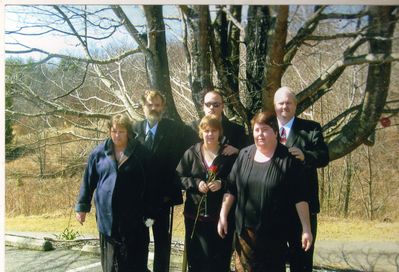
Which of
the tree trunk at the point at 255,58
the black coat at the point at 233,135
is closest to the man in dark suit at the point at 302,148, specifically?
the black coat at the point at 233,135

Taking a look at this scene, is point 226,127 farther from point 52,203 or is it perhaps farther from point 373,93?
point 52,203

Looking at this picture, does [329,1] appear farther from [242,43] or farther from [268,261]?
[268,261]

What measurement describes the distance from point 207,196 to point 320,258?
39.0 inches

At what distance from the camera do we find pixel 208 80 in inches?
139

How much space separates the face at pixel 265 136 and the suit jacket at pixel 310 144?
0.61 feet

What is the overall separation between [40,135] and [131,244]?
1.12 metres

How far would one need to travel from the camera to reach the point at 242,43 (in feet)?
11.5

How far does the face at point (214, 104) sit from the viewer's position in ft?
10.4

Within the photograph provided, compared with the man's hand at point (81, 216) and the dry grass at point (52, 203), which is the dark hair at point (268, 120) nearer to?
the dry grass at point (52, 203)

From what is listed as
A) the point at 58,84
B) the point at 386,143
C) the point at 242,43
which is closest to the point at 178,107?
the point at 242,43

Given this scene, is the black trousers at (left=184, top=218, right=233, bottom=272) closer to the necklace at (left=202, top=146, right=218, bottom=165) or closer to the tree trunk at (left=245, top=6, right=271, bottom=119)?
the necklace at (left=202, top=146, right=218, bottom=165)

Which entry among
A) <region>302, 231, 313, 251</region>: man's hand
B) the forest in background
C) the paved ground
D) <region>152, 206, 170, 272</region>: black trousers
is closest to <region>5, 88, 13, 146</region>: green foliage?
the forest in background

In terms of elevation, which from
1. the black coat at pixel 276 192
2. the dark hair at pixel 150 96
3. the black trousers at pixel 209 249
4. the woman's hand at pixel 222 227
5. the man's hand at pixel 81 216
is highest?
the dark hair at pixel 150 96

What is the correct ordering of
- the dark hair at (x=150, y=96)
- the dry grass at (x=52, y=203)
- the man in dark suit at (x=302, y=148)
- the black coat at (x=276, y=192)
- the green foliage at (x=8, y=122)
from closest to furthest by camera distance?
1. the black coat at (x=276, y=192)
2. the man in dark suit at (x=302, y=148)
3. the dark hair at (x=150, y=96)
4. the dry grass at (x=52, y=203)
5. the green foliage at (x=8, y=122)
